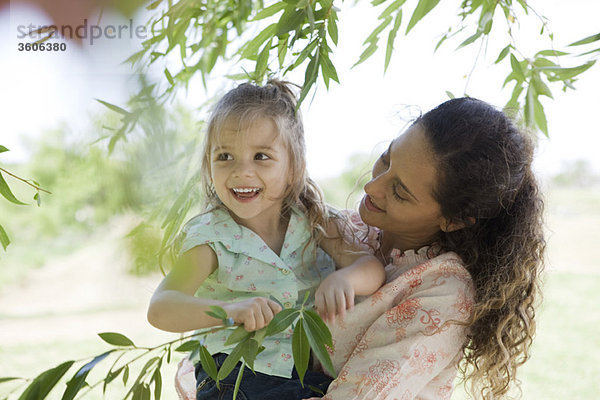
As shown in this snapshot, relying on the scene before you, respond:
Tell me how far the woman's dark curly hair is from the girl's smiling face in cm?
20

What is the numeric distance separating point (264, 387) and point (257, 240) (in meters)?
0.19

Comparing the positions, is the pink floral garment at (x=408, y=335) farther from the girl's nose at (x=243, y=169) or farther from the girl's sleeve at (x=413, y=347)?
the girl's nose at (x=243, y=169)

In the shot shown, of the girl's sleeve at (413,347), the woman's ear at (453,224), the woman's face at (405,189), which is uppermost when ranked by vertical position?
the woman's face at (405,189)

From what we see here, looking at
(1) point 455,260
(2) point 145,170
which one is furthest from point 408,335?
(2) point 145,170

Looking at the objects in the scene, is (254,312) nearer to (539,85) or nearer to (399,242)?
(399,242)

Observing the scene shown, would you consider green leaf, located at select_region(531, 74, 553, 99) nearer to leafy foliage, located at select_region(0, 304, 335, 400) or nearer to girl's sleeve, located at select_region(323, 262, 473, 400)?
girl's sleeve, located at select_region(323, 262, 473, 400)

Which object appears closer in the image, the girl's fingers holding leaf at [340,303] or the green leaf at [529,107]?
the girl's fingers holding leaf at [340,303]

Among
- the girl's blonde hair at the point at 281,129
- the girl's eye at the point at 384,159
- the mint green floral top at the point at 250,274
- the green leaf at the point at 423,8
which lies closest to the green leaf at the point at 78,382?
the mint green floral top at the point at 250,274

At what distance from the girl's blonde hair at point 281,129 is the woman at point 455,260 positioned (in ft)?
0.34

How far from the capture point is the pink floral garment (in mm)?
730

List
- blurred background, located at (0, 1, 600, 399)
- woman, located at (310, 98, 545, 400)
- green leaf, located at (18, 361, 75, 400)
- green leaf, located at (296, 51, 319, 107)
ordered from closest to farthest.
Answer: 1. blurred background, located at (0, 1, 600, 399)
2. green leaf, located at (18, 361, 75, 400)
3. green leaf, located at (296, 51, 319, 107)
4. woman, located at (310, 98, 545, 400)

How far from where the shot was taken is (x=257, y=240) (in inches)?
32.7

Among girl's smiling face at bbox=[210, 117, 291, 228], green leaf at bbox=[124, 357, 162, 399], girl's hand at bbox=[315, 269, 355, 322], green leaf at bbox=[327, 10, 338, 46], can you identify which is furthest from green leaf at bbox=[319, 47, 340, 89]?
green leaf at bbox=[124, 357, 162, 399]

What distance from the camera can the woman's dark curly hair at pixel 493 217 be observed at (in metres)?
0.79
